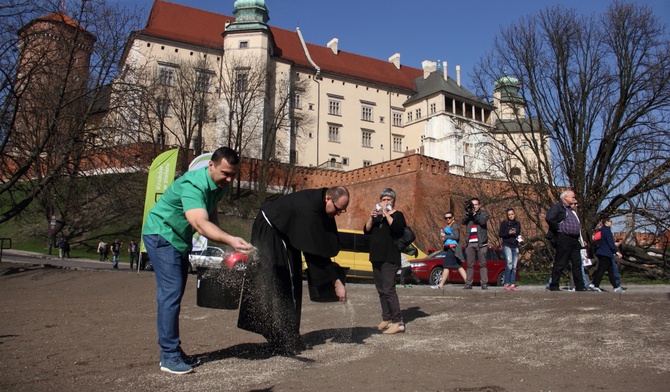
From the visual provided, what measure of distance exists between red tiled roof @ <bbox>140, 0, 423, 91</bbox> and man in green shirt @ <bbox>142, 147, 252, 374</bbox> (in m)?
54.9

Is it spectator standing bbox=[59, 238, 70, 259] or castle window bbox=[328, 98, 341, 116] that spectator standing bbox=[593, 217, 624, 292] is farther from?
castle window bbox=[328, 98, 341, 116]

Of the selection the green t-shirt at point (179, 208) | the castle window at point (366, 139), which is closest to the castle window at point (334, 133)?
the castle window at point (366, 139)

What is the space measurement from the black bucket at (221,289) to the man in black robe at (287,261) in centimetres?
9

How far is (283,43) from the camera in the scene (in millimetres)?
70125

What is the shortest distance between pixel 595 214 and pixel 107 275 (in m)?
19.8

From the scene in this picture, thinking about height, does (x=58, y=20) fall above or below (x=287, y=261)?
above

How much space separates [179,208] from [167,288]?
2.45 feet

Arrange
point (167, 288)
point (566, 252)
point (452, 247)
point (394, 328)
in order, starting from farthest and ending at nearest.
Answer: point (452, 247), point (566, 252), point (394, 328), point (167, 288)

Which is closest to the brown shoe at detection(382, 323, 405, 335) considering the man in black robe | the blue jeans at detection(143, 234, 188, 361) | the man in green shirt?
the man in black robe

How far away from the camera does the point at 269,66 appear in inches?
2459

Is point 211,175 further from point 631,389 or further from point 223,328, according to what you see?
point 631,389

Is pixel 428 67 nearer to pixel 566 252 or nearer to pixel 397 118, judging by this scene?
pixel 397 118

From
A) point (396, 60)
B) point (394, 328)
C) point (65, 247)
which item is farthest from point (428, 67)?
point (394, 328)

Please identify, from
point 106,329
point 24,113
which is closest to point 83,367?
point 106,329
